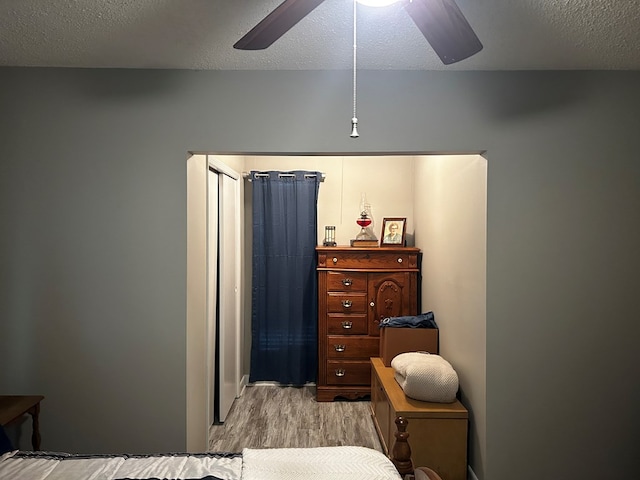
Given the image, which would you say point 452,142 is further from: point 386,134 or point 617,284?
point 617,284

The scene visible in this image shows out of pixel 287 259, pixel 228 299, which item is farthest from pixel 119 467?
pixel 287 259

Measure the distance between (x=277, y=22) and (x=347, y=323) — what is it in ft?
11.9

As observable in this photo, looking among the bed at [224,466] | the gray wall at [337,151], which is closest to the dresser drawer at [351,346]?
the gray wall at [337,151]

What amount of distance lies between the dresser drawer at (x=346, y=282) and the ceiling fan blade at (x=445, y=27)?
10.6ft

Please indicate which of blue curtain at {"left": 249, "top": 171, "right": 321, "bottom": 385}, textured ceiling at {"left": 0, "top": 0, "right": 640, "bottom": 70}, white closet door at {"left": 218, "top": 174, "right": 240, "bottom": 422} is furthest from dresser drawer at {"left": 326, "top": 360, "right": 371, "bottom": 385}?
textured ceiling at {"left": 0, "top": 0, "right": 640, "bottom": 70}

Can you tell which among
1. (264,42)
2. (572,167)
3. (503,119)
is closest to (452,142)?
(503,119)

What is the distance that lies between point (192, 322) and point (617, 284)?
8.05 ft

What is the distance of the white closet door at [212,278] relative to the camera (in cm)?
389

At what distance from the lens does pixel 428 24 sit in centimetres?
157

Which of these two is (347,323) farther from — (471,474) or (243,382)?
(471,474)

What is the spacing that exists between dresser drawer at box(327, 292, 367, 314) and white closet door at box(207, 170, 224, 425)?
1.14 metres

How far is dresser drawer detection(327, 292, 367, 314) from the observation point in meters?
4.84

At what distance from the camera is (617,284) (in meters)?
2.91

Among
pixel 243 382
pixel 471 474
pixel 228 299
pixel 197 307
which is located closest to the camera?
pixel 471 474
